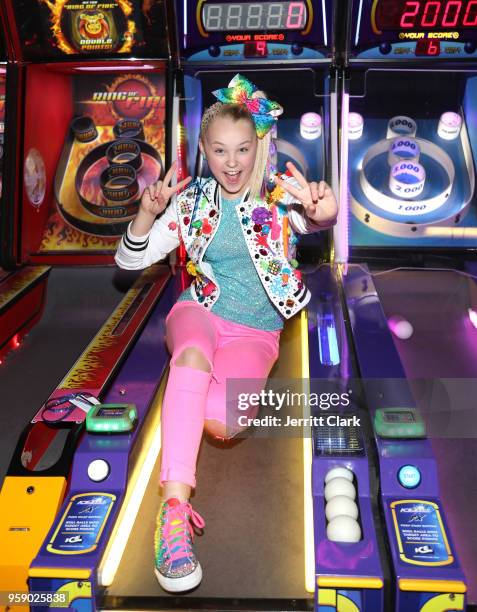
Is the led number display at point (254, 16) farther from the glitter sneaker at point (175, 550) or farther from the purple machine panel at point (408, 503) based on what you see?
the glitter sneaker at point (175, 550)

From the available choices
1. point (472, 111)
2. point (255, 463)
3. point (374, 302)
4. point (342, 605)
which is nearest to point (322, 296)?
point (374, 302)

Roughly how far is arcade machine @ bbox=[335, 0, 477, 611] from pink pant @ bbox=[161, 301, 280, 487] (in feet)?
1.44

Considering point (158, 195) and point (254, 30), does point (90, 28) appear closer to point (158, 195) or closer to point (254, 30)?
point (254, 30)

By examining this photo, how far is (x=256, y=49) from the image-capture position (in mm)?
3111

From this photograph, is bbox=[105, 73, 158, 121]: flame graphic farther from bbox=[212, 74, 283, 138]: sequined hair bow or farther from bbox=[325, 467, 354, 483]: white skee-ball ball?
bbox=[325, 467, 354, 483]: white skee-ball ball

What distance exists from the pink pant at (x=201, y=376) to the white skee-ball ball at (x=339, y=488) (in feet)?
1.19

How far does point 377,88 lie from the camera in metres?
3.23

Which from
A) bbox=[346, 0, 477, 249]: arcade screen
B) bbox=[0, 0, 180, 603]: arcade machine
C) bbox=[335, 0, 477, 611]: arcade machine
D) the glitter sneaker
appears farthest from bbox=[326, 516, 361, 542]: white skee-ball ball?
bbox=[346, 0, 477, 249]: arcade screen

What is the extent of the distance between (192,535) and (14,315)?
5.03ft

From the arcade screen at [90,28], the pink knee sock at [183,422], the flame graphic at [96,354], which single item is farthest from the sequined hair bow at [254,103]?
the arcade screen at [90,28]

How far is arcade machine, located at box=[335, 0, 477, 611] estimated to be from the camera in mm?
2660

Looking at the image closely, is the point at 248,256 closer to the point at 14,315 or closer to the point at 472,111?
the point at 14,315

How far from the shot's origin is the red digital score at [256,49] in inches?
122

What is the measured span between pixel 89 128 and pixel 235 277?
4.98 ft
